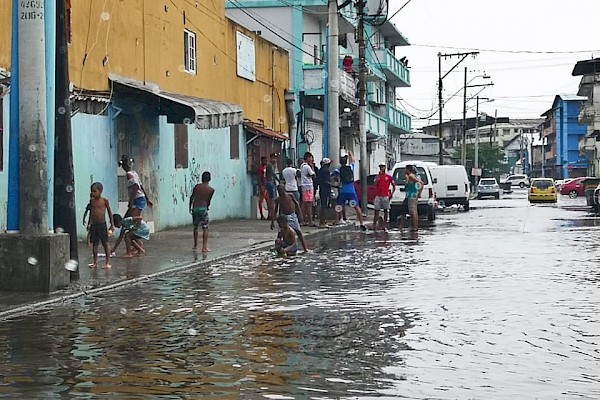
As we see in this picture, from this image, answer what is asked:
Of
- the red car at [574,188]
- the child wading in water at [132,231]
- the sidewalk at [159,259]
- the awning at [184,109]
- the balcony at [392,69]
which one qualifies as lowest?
the sidewalk at [159,259]

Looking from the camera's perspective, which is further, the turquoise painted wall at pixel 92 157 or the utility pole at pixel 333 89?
the utility pole at pixel 333 89

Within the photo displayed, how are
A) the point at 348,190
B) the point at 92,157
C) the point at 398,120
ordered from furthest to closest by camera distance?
the point at 398,120
the point at 348,190
the point at 92,157

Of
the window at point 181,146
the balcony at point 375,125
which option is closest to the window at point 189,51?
the window at point 181,146

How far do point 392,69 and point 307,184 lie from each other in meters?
35.9

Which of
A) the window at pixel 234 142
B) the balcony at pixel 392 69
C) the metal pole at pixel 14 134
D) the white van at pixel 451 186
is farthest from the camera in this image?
the balcony at pixel 392 69

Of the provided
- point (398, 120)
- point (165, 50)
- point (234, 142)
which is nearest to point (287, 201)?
point (165, 50)

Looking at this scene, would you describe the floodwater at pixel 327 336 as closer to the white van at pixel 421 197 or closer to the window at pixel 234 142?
the window at pixel 234 142

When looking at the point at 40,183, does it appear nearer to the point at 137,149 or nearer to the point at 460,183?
the point at 137,149

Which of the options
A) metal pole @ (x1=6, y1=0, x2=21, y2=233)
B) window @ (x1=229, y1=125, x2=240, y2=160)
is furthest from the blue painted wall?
metal pole @ (x1=6, y1=0, x2=21, y2=233)

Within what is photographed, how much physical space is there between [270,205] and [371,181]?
1434 cm

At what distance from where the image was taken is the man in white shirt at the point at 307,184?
2686 centimetres

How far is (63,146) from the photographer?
47.9ft

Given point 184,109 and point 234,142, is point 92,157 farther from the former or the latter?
point 234,142

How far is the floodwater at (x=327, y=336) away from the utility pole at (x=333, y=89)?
14.1 metres
